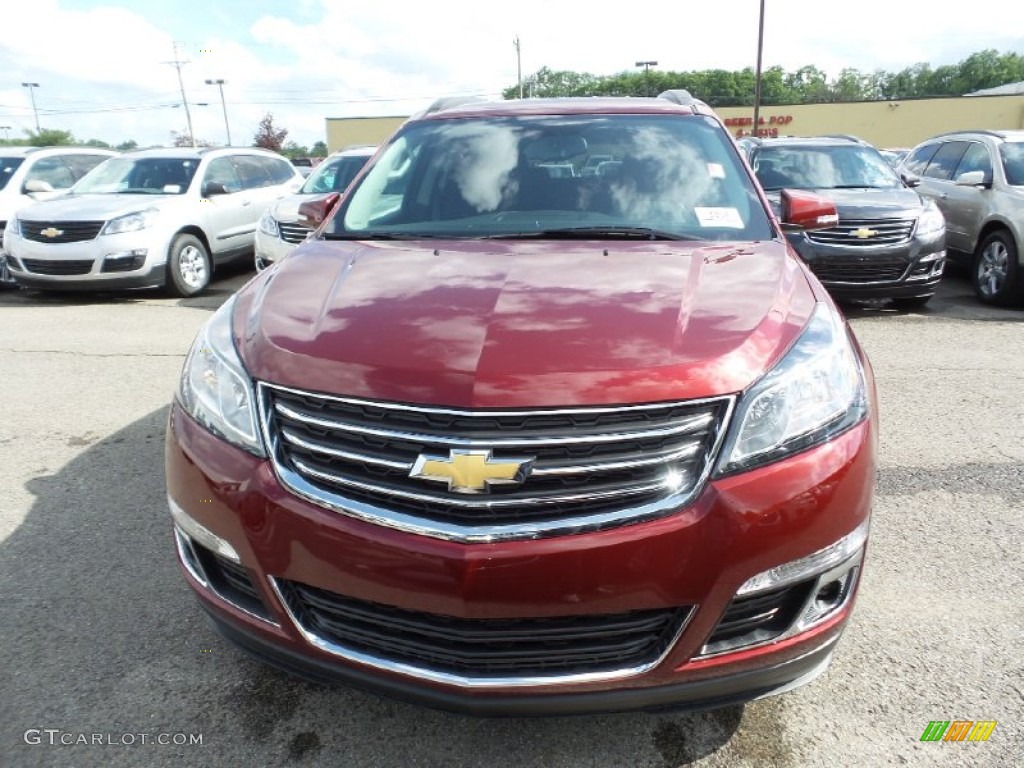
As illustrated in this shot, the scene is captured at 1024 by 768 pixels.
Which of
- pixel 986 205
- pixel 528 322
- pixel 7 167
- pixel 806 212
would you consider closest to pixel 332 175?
pixel 7 167

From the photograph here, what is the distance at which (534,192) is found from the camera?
3.06 m

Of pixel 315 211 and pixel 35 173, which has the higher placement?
pixel 315 211

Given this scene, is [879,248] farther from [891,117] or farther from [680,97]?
[891,117]

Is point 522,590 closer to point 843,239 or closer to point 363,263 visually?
point 363,263

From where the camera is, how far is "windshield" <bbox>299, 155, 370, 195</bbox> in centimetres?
976

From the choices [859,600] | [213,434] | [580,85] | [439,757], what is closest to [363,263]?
[213,434]

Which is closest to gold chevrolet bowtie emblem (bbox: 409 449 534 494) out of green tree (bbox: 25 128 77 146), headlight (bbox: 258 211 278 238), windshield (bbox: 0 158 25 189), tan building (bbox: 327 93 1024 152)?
headlight (bbox: 258 211 278 238)

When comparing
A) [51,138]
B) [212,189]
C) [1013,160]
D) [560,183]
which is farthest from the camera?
[51,138]

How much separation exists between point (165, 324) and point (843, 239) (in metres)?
6.70

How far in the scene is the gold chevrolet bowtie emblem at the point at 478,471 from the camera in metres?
1.69

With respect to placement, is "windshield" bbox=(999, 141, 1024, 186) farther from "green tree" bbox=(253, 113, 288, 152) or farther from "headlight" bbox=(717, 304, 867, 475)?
"green tree" bbox=(253, 113, 288, 152)

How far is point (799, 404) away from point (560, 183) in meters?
1.59

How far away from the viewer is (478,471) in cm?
169

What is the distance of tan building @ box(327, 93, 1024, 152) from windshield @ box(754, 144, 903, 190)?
3897 cm
